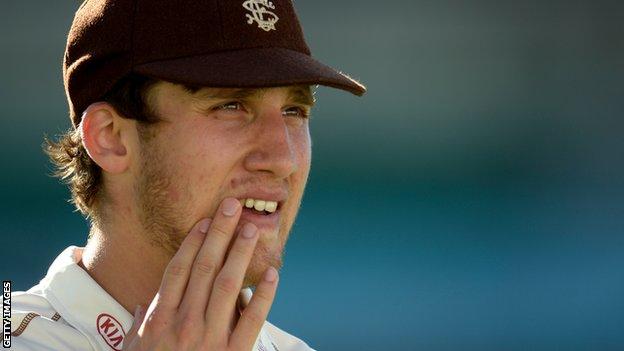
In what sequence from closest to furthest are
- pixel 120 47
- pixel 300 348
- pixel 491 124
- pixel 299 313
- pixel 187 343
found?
pixel 187 343 → pixel 120 47 → pixel 300 348 → pixel 299 313 → pixel 491 124

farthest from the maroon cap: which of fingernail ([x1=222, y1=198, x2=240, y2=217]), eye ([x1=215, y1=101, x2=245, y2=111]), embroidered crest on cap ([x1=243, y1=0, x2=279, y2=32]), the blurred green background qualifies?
the blurred green background

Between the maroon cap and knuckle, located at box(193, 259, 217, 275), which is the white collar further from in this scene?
the maroon cap

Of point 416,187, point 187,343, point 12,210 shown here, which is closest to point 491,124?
point 416,187

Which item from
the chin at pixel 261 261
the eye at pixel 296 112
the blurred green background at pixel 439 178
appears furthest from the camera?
the blurred green background at pixel 439 178

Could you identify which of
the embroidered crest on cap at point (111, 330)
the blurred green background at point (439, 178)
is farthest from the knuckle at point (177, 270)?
the blurred green background at point (439, 178)

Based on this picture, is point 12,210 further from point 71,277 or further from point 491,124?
point 71,277

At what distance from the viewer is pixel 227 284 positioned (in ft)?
6.59

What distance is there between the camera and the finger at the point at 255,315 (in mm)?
2004

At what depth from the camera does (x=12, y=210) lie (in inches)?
189

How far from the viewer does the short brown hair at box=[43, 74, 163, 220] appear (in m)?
2.22

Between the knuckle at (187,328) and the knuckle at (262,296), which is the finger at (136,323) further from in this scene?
the knuckle at (262,296)

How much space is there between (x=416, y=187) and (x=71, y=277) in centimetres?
297

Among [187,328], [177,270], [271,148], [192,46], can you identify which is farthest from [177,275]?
[192,46]

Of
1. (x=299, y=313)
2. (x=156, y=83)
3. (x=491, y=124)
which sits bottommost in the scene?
(x=156, y=83)
